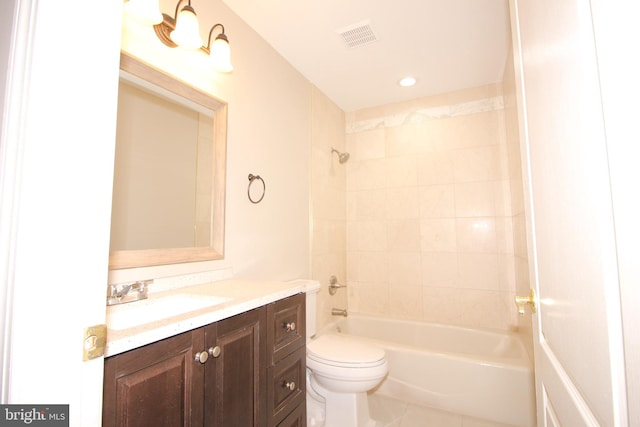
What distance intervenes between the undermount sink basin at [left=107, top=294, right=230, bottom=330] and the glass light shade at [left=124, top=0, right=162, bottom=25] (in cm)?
108

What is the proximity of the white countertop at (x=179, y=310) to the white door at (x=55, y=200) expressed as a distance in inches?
6.8

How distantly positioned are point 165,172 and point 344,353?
1.41 meters

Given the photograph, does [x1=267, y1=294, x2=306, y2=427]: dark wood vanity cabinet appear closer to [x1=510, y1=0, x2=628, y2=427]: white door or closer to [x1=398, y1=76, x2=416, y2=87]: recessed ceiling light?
[x1=510, y1=0, x2=628, y2=427]: white door

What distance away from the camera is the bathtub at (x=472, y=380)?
171cm

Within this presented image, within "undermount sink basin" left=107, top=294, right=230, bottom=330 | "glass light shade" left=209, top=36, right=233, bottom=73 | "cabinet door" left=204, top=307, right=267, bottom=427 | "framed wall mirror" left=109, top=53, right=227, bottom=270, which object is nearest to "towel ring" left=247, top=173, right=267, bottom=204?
"framed wall mirror" left=109, top=53, right=227, bottom=270

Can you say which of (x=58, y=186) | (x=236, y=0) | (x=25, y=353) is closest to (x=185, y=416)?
(x=25, y=353)

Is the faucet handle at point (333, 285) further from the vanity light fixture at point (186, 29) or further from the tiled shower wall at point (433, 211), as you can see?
the vanity light fixture at point (186, 29)

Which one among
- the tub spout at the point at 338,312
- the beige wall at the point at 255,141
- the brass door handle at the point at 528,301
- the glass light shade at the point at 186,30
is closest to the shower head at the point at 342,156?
the beige wall at the point at 255,141

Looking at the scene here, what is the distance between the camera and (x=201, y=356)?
2.77 feet

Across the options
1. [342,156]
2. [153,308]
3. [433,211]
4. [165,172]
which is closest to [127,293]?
[153,308]

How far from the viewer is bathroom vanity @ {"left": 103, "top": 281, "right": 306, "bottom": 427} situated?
0.68 meters

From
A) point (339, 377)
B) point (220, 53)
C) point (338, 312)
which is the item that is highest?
point (220, 53)

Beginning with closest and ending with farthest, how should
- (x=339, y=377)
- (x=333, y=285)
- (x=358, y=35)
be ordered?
(x=339, y=377), (x=358, y=35), (x=333, y=285)

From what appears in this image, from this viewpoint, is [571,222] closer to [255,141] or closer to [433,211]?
[255,141]
